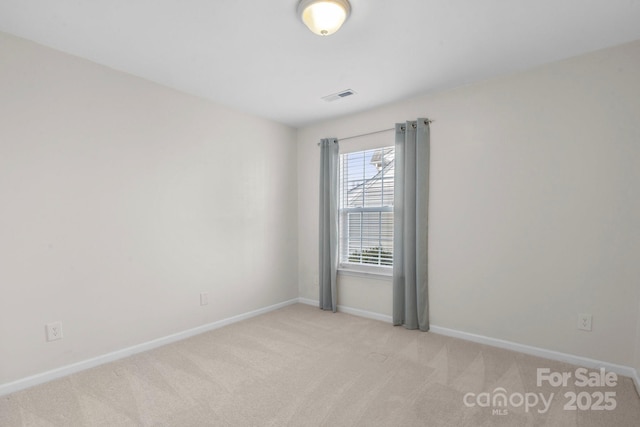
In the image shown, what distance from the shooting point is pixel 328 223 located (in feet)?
13.1

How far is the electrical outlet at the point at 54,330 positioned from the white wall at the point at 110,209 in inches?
1.9

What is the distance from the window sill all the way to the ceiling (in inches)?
81.7

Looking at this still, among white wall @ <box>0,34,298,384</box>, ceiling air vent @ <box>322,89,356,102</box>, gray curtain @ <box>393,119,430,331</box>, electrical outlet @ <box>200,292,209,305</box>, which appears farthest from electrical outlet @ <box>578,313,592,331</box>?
electrical outlet @ <box>200,292,209,305</box>

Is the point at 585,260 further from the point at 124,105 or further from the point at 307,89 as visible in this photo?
the point at 124,105

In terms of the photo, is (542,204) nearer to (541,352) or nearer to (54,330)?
(541,352)

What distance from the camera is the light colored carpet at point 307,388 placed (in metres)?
1.82

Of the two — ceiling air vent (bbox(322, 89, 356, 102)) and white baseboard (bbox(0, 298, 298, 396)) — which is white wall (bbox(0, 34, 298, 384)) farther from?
ceiling air vent (bbox(322, 89, 356, 102))

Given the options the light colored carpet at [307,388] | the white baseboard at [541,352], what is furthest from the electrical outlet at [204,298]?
the white baseboard at [541,352]

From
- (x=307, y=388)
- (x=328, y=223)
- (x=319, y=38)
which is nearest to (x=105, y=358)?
(x=307, y=388)

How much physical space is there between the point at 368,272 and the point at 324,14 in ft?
9.18

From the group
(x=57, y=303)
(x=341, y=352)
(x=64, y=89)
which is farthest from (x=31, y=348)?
(x=341, y=352)

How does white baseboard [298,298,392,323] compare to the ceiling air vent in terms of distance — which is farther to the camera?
white baseboard [298,298,392,323]

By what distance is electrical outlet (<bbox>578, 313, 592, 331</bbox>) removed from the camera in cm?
241

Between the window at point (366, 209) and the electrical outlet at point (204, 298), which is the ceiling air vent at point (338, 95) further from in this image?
the electrical outlet at point (204, 298)
